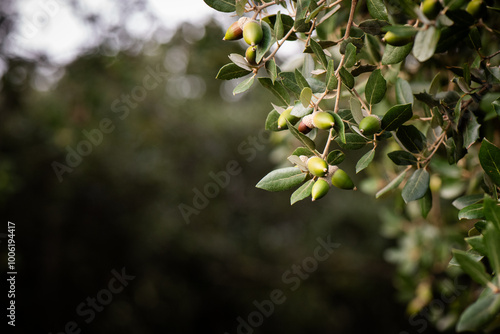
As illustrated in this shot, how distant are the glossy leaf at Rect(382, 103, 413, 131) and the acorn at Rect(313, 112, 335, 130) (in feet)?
0.41

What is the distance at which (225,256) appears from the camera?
4742mm

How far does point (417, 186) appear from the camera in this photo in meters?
0.86

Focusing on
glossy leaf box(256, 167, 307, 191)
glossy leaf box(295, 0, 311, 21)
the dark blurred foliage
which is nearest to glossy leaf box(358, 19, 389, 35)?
glossy leaf box(295, 0, 311, 21)

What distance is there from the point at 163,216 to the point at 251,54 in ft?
12.5

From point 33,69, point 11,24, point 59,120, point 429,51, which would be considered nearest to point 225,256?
point 59,120

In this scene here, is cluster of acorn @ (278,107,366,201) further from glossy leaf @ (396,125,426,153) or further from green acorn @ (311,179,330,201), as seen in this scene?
glossy leaf @ (396,125,426,153)

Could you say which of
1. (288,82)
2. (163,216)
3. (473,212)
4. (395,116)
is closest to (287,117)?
(288,82)

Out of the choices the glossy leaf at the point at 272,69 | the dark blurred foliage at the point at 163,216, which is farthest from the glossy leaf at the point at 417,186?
the dark blurred foliage at the point at 163,216

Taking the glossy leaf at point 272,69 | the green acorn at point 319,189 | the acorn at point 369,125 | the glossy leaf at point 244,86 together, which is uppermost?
the glossy leaf at point 244,86

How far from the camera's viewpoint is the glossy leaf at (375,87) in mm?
784

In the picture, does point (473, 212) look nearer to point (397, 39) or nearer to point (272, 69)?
point (397, 39)

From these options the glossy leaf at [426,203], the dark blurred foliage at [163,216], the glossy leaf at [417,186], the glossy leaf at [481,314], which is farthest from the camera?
the dark blurred foliage at [163,216]

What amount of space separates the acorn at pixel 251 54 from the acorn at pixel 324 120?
0.62ft

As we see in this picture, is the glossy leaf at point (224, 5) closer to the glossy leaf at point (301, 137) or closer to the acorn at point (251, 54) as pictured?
the acorn at point (251, 54)
